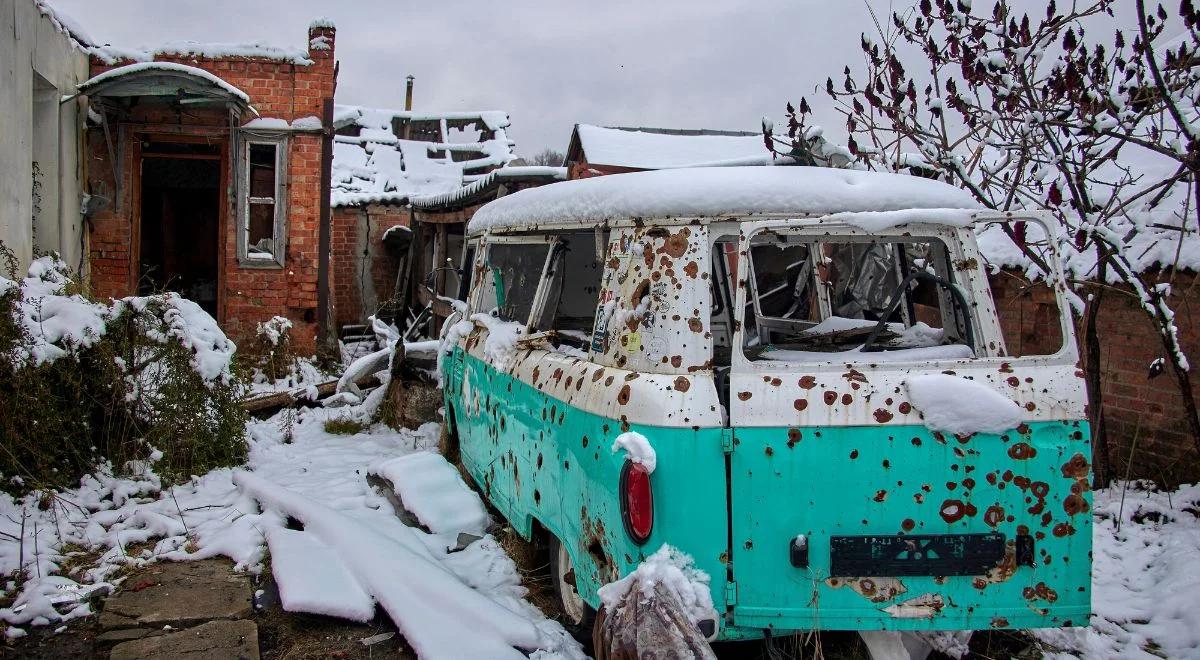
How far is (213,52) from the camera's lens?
9961mm

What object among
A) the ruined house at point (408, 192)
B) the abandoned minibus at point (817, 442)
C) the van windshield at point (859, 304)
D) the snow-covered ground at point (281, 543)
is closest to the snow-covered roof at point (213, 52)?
the ruined house at point (408, 192)

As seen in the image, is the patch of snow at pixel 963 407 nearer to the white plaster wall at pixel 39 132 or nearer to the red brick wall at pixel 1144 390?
the red brick wall at pixel 1144 390

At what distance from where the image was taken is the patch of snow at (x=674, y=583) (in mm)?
2680

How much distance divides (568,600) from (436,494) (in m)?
1.64

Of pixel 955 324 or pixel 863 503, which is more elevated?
pixel 955 324

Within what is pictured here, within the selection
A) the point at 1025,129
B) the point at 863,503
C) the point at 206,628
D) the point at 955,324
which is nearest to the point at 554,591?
the point at 206,628

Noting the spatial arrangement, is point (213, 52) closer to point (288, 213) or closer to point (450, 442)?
point (288, 213)

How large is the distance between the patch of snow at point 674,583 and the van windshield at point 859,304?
2.81ft

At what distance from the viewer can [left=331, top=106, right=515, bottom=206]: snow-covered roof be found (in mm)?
17812

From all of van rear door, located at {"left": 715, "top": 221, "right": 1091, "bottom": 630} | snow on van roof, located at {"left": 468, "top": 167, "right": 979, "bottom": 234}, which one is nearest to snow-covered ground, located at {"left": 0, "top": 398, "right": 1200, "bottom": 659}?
van rear door, located at {"left": 715, "top": 221, "right": 1091, "bottom": 630}

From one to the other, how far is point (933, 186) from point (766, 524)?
4.92ft

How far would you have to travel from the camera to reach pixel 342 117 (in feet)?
69.3

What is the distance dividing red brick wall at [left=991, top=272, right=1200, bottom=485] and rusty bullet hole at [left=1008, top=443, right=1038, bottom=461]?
2902 millimetres

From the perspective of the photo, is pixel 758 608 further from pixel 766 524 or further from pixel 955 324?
pixel 955 324
